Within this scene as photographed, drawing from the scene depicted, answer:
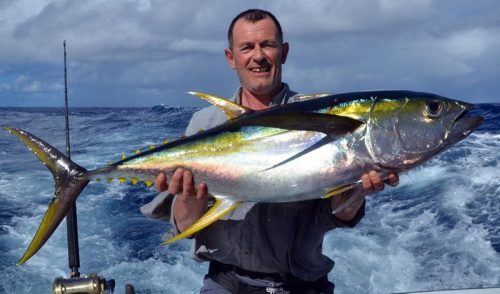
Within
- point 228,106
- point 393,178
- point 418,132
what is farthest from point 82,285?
point 418,132

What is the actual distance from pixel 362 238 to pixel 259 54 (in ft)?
16.4

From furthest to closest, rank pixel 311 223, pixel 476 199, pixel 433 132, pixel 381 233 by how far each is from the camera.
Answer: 1. pixel 476 199
2. pixel 381 233
3. pixel 311 223
4. pixel 433 132

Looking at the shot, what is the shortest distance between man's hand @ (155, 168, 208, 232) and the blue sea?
332cm

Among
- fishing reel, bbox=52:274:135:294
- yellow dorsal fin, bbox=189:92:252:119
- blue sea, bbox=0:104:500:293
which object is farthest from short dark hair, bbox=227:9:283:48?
blue sea, bbox=0:104:500:293

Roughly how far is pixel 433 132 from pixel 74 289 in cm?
181

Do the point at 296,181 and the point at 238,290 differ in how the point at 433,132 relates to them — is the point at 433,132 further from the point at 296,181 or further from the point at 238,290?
the point at 238,290

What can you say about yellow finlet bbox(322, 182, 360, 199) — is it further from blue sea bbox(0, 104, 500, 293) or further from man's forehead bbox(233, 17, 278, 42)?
blue sea bbox(0, 104, 500, 293)

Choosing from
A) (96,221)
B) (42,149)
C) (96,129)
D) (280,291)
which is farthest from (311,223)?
(96,129)

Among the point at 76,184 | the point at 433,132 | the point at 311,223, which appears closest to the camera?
the point at 433,132

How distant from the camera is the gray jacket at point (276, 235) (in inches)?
115

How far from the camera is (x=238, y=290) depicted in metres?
3.00

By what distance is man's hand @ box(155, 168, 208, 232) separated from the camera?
2.63m

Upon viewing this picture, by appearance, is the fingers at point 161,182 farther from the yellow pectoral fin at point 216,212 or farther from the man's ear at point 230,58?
the man's ear at point 230,58

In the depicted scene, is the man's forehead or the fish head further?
the man's forehead
